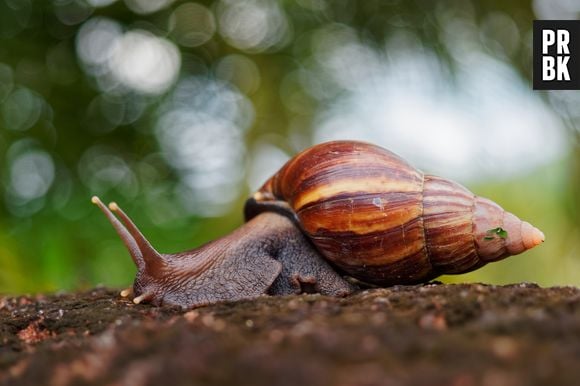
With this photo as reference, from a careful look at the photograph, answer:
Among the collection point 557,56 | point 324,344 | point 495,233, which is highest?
point 557,56

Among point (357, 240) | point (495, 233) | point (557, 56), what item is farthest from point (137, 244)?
point (557, 56)

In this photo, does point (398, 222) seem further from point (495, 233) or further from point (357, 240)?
point (495, 233)

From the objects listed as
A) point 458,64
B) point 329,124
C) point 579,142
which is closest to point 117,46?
point 329,124

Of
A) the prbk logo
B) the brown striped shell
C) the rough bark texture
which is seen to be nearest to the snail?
the brown striped shell

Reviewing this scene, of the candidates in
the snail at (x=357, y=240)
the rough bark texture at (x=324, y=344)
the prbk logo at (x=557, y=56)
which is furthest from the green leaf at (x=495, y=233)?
the prbk logo at (x=557, y=56)

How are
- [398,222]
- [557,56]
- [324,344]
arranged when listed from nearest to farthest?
1. [324,344]
2. [398,222]
3. [557,56]

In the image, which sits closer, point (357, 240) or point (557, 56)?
point (357, 240)

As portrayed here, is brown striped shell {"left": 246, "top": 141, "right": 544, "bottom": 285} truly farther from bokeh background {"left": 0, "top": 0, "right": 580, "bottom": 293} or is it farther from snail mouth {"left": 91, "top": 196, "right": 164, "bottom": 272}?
bokeh background {"left": 0, "top": 0, "right": 580, "bottom": 293}
